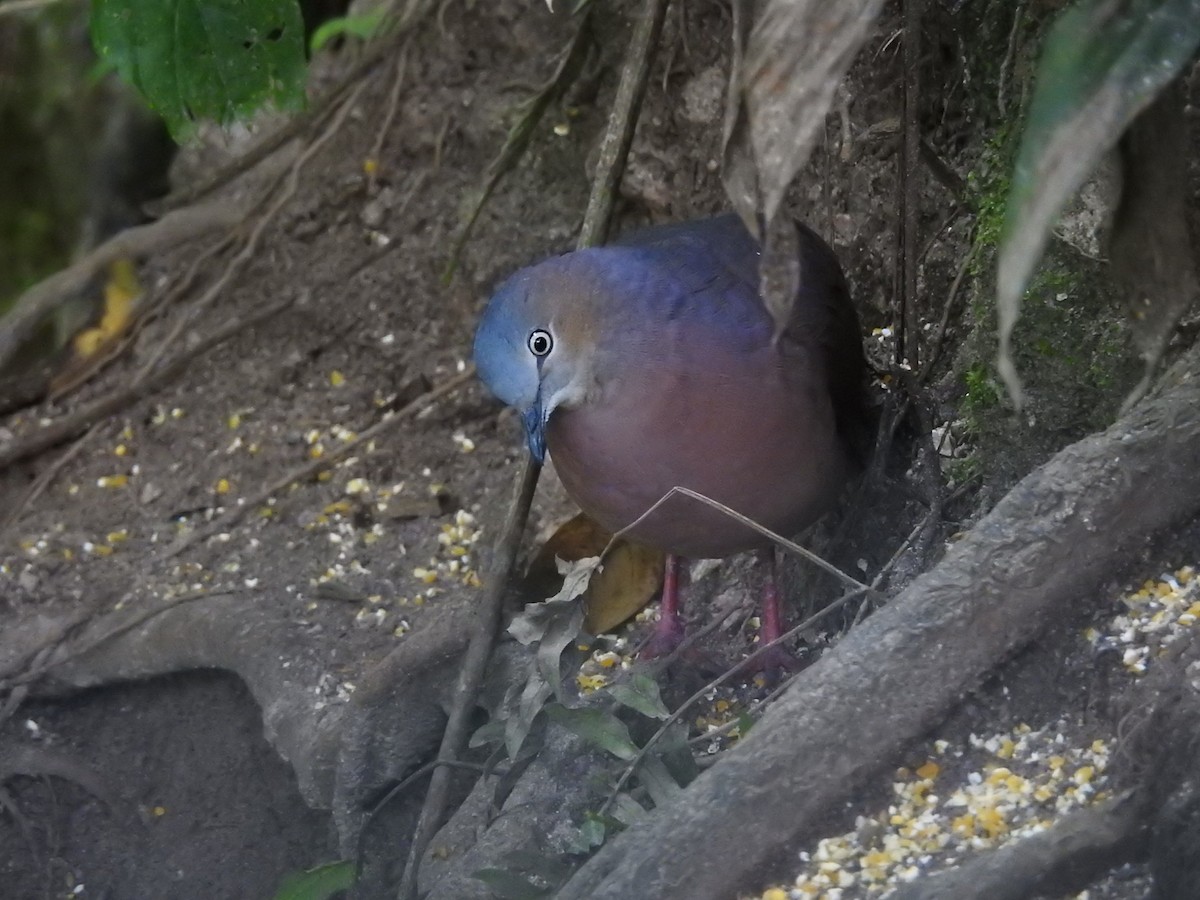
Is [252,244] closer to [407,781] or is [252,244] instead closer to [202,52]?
[202,52]

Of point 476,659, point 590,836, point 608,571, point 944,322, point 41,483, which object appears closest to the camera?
point 590,836

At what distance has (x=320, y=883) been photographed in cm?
253

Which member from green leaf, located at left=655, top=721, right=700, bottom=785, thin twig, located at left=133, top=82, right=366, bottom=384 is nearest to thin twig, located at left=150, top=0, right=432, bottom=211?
thin twig, located at left=133, top=82, right=366, bottom=384

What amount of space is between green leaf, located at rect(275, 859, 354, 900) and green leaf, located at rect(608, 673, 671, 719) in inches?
24.5

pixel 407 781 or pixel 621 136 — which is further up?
pixel 621 136

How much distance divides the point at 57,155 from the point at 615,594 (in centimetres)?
399

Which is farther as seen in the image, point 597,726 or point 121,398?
point 121,398

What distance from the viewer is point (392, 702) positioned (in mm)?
2967

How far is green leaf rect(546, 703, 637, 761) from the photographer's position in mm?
2244

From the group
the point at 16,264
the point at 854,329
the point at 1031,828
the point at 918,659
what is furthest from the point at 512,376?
the point at 16,264

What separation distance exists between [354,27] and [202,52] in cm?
93

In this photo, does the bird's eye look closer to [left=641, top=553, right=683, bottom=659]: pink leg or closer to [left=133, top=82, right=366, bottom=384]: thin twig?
[left=641, top=553, right=683, bottom=659]: pink leg

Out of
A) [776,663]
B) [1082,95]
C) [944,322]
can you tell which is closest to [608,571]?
[776,663]

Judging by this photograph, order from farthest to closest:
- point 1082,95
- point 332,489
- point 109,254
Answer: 1. point 109,254
2. point 332,489
3. point 1082,95
